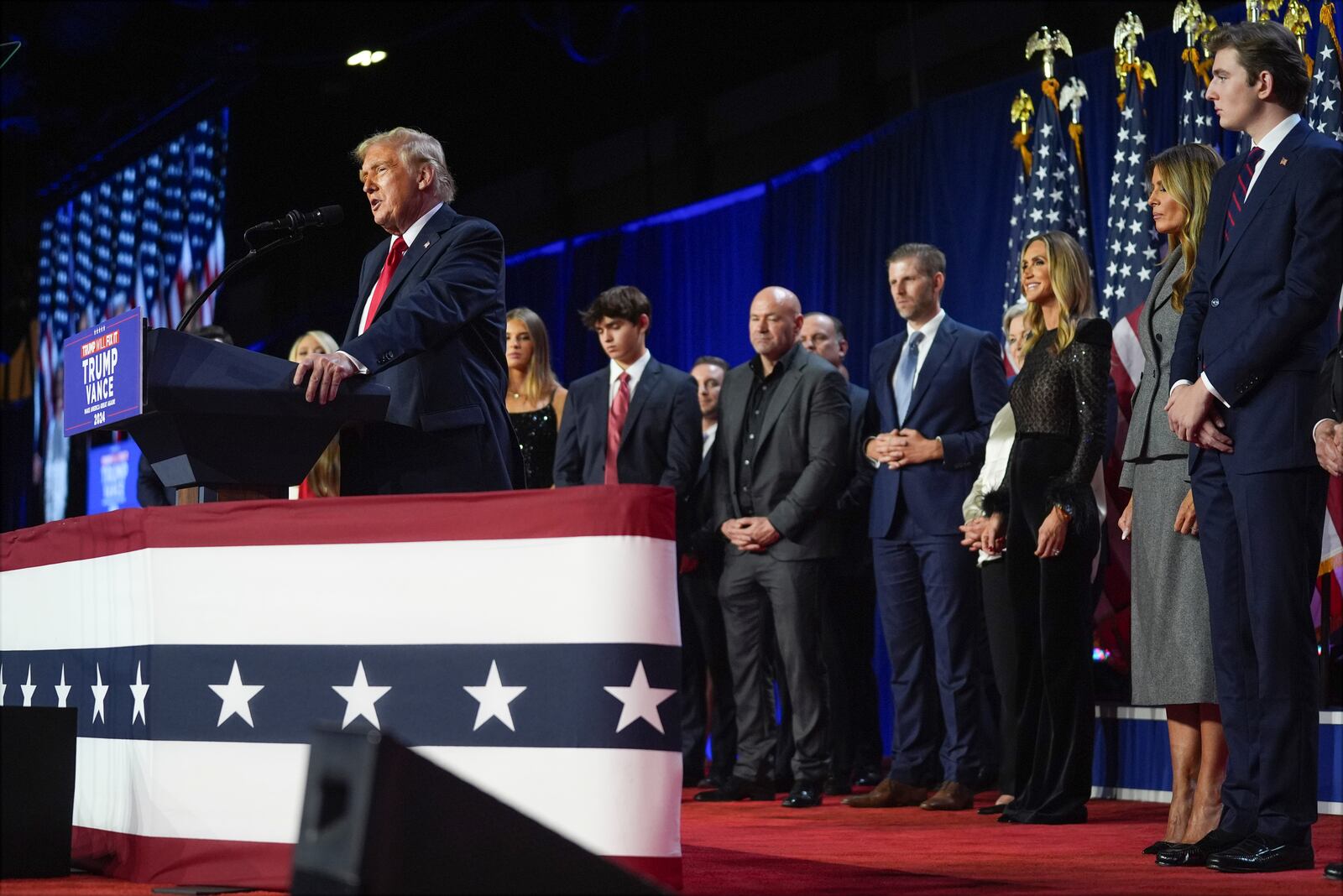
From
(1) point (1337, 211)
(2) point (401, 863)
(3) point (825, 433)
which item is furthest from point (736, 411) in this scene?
(2) point (401, 863)

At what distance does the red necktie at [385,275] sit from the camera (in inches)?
139

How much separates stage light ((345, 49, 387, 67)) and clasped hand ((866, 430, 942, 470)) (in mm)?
4940

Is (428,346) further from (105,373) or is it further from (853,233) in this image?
(853,233)

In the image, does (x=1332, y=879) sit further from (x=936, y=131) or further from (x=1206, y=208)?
(x=936, y=131)

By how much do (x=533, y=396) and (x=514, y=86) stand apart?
3.48 meters

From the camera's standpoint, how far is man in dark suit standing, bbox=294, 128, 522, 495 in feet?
10.6

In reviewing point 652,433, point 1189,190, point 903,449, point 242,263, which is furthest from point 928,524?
point 242,263

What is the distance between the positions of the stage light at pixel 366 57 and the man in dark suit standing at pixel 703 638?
411 cm

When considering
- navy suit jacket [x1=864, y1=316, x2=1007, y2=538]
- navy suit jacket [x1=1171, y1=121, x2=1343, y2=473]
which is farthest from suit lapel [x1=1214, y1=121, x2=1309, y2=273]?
navy suit jacket [x1=864, y1=316, x2=1007, y2=538]

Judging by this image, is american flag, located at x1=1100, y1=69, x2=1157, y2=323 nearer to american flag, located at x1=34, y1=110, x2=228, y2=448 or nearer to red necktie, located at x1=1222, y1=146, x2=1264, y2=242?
red necktie, located at x1=1222, y1=146, x2=1264, y2=242

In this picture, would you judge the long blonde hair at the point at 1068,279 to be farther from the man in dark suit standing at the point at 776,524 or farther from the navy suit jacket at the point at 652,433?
the navy suit jacket at the point at 652,433

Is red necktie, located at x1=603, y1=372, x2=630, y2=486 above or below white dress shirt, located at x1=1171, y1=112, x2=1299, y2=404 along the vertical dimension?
below

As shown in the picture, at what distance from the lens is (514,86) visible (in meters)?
8.89

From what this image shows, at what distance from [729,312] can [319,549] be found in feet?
19.4
